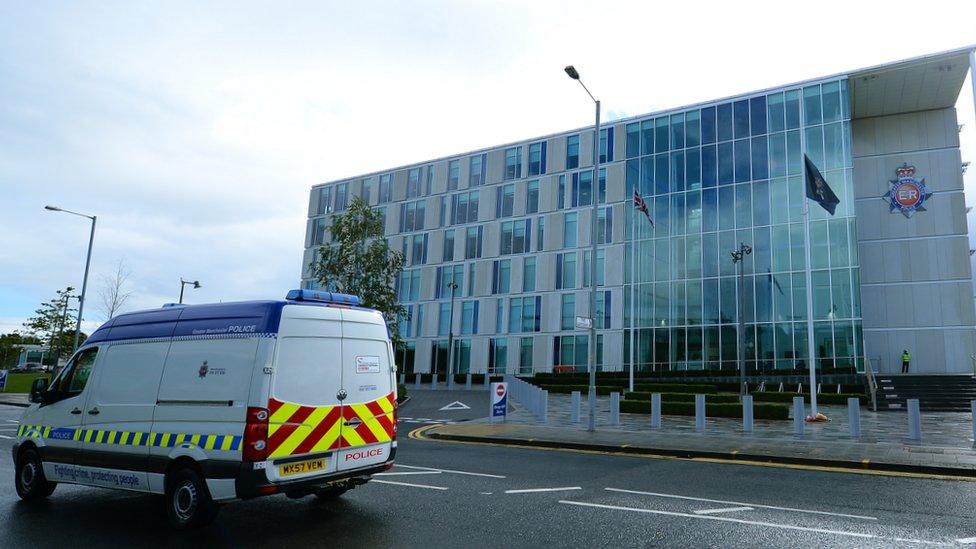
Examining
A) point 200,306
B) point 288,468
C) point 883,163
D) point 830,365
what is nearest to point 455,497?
point 288,468

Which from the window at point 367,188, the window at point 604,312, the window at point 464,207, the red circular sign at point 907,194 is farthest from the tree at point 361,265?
the red circular sign at point 907,194

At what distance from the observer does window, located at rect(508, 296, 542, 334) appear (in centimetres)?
5062

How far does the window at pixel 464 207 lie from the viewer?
184 ft

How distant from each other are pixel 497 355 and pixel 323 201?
85.1 ft

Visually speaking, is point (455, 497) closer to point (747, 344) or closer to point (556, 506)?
point (556, 506)

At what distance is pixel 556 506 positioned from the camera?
770 centimetres

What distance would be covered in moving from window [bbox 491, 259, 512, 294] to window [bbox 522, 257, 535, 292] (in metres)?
1.28

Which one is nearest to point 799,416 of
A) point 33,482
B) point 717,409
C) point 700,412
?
point 700,412

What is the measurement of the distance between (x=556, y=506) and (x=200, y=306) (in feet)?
16.0

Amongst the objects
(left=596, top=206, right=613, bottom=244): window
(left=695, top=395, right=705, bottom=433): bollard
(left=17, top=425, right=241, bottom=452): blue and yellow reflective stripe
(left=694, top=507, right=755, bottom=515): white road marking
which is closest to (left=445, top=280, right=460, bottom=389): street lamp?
(left=596, top=206, right=613, bottom=244): window

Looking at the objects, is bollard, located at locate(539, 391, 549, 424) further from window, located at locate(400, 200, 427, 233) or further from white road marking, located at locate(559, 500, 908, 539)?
window, located at locate(400, 200, 427, 233)

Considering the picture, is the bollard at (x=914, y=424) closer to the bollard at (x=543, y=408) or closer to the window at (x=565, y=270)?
the bollard at (x=543, y=408)

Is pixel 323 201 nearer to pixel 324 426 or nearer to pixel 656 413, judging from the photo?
pixel 656 413

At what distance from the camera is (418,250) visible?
5828cm
